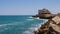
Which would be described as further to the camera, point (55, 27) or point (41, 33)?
point (41, 33)

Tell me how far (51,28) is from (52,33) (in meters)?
0.52

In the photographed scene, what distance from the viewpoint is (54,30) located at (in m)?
14.9

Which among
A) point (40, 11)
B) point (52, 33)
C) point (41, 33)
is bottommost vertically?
point (40, 11)

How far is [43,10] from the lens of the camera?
414 ft

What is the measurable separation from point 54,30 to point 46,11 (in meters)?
110

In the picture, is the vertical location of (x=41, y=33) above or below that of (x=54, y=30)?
below

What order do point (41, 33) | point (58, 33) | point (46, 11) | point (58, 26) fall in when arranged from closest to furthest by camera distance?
point (58, 33)
point (58, 26)
point (41, 33)
point (46, 11)

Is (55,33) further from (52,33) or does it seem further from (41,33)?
(41,33)

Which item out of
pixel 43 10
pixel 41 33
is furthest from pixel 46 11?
pixel 41 33

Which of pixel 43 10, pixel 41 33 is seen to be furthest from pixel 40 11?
pixel 41 33

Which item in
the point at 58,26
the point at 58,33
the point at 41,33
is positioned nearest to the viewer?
the point at 58,33

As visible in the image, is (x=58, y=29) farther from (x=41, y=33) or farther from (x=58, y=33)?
(x=41, y=33)

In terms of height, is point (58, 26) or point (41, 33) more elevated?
point (58, 26)

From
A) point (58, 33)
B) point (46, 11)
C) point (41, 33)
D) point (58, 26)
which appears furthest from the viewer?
point (46, 11)
